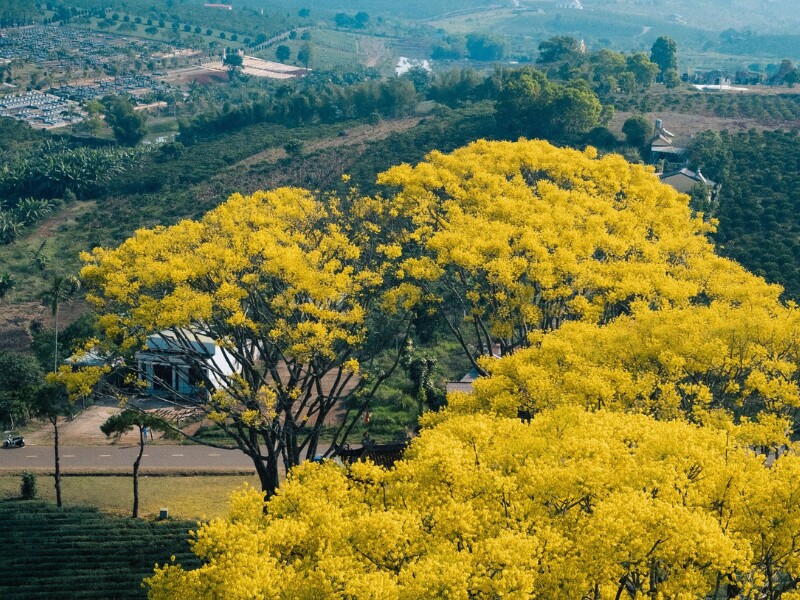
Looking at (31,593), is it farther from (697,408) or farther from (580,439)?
(697,408)

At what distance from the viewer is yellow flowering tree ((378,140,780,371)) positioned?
122ft

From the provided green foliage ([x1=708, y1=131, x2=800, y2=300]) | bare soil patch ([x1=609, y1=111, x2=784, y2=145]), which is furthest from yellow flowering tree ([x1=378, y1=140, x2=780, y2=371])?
bare soil patch ([x1=609, y1=111, x2=784, y2=145])

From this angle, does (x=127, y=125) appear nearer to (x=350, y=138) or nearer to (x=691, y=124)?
(x=350, y=138)

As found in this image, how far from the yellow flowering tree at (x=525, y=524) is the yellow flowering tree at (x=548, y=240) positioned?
34.0ft

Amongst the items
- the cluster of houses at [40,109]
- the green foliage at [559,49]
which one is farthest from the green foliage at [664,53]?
the cluster of houses at [40,109]

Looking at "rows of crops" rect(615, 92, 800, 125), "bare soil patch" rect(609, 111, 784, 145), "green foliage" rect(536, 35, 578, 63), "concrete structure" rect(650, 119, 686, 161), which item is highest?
"green foliage" rect(536, 35, 578, 63)

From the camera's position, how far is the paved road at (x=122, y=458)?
4991 cm

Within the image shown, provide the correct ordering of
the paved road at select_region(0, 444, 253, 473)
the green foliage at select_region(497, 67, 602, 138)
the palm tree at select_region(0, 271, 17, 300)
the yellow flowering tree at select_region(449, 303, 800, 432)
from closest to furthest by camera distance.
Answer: the yellow flowering tree at select_region(449, 303, 800, 432) < the paved road at select_region(0, 444, 253, 473) < the palm tree at select_region(0, 271, 17, 300) < the green foliage at select_region(497, 67, 602, 138)

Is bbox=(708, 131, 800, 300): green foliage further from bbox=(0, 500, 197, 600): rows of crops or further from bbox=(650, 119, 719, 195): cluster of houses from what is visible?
bbox=(0, 500, 197, 600): rows of crops

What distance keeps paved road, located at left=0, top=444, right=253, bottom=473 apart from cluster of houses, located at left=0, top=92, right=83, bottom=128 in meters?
125

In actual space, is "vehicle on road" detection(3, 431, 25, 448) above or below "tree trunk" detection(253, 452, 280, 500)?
below

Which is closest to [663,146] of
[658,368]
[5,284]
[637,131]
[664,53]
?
[637,131]

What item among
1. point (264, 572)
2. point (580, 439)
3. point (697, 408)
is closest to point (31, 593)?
point (264, 572)

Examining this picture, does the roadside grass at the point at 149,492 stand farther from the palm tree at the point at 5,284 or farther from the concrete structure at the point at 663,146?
the concrete structure at the point at 663,146
